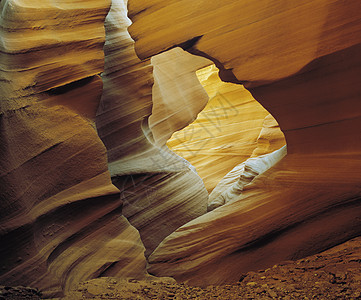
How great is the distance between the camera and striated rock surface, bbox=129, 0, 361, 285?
2.84 m

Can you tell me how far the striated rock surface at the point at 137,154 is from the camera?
5.25m

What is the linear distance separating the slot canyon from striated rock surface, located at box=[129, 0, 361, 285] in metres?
0.01

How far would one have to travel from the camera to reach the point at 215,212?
369 centimetres

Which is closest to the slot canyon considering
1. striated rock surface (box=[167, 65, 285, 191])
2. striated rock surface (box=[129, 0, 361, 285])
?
striated rock surface (box=[129, 0, 361, 285])

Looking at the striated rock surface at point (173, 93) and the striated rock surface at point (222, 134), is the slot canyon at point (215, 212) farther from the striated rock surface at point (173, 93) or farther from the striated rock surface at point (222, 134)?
the striated rock surface at point (222, 134)

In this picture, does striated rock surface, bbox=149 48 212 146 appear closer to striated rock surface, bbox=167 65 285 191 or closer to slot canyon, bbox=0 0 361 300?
striated rock surface, bbox=167 65 285 191

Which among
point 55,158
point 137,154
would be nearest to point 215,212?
point 55,158

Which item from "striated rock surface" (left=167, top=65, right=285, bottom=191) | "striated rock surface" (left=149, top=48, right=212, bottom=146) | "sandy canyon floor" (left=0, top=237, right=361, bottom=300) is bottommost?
"striated rock surface" (left=167, top=65, right=285, bottom=191)

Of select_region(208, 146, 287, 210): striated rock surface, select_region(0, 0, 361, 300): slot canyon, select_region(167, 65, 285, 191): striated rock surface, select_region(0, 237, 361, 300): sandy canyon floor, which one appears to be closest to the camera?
select_region(0, 237, 361, 300): sandy canyon floor

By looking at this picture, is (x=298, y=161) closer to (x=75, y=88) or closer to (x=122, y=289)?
(x=122, y=289)

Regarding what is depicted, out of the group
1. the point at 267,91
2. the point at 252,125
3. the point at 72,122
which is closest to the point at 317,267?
the point at 267,91

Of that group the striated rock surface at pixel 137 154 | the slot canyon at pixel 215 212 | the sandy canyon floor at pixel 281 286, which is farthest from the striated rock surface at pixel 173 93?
the sandy canyon floor at pixel 281 286

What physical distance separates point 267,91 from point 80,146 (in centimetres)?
229

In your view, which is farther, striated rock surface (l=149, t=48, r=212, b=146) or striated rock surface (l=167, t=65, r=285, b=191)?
striated rock surface (l=167, t=65, r=285, b=191)
